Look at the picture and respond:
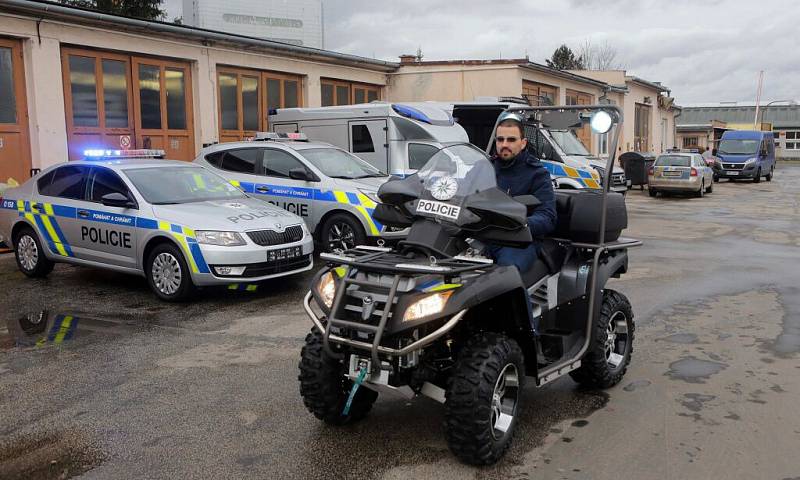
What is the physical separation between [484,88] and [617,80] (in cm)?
1627

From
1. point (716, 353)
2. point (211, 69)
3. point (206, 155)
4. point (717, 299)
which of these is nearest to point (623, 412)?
point (716, 353)

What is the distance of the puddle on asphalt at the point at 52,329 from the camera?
21.8 feet

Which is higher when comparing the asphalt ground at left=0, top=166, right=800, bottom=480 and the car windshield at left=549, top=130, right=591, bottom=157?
the car windshield at left=549, top=130, right=591, bottom=157

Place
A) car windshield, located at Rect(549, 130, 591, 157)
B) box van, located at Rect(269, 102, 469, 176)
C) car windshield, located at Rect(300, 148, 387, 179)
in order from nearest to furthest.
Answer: car windshield, located at Rect(300, 148, 387, 179) < box van, located at Rect(269, 102, 469, 176) < car windshield, located at Rect(549, 130, 591, 157)

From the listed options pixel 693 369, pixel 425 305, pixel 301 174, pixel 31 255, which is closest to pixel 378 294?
pixel 425 305

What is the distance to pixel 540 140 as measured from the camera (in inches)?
669

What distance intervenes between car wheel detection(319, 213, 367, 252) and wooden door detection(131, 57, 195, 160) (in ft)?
20.3

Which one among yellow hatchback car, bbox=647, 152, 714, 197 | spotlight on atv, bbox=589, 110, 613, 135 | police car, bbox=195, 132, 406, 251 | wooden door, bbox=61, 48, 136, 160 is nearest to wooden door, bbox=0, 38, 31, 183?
wooden door, bbox=61, 48, 136, 160

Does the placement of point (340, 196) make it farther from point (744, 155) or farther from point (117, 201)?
point (744, 155)

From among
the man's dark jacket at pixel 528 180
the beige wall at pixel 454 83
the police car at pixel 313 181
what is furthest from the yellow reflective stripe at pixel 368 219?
the beige wall at pixel 454 83

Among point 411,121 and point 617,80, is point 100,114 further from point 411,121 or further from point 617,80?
point 617,80

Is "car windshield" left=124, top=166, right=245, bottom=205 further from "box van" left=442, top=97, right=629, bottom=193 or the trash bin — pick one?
the trash bin

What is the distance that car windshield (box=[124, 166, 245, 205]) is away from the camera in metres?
8.74

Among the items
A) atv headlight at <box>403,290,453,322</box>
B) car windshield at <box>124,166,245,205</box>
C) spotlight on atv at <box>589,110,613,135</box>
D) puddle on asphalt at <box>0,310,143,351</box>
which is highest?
spotlight on atv at <box>589,110,613,135</box>
